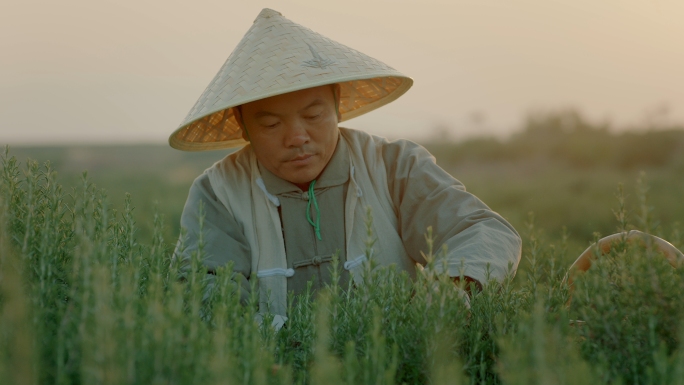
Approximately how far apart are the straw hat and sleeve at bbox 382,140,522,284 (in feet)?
1.31

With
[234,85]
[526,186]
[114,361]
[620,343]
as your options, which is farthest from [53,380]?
[526,186]

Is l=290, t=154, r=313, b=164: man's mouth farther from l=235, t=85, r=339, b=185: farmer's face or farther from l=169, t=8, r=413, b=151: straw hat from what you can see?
l=169, t=8, r=413, b=151: straw hat

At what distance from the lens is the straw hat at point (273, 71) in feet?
8.30

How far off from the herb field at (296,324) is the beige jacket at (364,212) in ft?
2.29

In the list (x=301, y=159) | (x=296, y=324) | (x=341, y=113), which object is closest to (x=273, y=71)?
(x=301, y=159)

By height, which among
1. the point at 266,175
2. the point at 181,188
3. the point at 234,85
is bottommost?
the point at 181,188

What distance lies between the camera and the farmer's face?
266 cm

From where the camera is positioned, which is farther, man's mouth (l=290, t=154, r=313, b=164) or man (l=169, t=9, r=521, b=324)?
man's mouth (l=290, t=154, r=313, b=164)

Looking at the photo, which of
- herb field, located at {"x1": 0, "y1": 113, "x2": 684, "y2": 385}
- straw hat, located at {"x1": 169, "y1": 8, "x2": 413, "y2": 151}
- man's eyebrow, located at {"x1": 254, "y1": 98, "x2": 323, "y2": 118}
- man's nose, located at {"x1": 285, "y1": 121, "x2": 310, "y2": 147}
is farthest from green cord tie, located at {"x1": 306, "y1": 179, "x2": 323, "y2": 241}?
herb field, located at {"x1": 0, "y1": 113, "x2": 684, "y2": 385}

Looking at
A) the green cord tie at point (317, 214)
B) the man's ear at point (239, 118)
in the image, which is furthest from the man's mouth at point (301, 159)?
the man's ear at point (239, 118)

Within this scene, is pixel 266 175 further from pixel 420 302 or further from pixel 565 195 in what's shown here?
pixel 565 195

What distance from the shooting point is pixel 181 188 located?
1481cm

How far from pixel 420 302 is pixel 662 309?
0.52 m

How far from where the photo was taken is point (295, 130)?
2.65m
